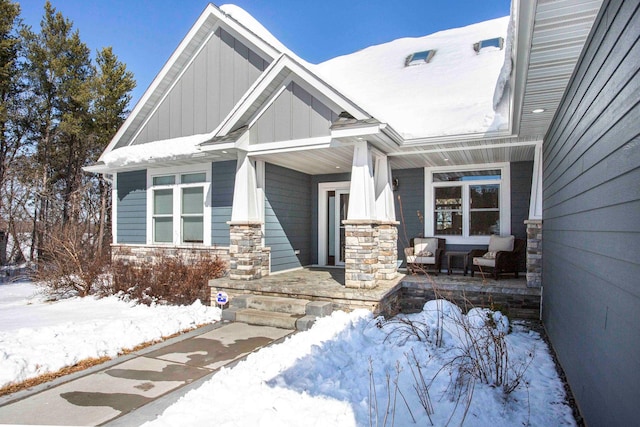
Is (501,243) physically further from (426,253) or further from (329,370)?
(329,370)

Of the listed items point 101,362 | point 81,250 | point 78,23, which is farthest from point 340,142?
point 78,23

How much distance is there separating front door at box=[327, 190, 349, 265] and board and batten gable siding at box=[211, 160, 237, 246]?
2525mm

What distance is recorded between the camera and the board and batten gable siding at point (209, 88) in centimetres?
887

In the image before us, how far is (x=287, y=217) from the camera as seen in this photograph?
8.90m

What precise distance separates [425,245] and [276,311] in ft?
12.2

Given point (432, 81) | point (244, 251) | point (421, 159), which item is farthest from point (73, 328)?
point (432, 81)

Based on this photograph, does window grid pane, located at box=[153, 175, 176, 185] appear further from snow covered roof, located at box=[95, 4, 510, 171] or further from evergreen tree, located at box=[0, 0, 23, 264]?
evergreen tree, located at box=[0, 0, 23, 264]

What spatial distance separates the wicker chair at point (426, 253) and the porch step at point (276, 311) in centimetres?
259

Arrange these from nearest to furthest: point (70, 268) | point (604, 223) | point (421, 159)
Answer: point (604, 223) → point (421, 159) → point (70, 268)

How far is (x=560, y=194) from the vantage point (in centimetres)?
430

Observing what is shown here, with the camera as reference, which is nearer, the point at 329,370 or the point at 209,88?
the point at 329,370

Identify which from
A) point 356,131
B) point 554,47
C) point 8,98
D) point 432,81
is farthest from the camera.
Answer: point 8,98

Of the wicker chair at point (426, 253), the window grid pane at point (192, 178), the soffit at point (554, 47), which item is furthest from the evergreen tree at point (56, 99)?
the soffit at point (554, 47)

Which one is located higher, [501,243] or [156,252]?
[501,243]
